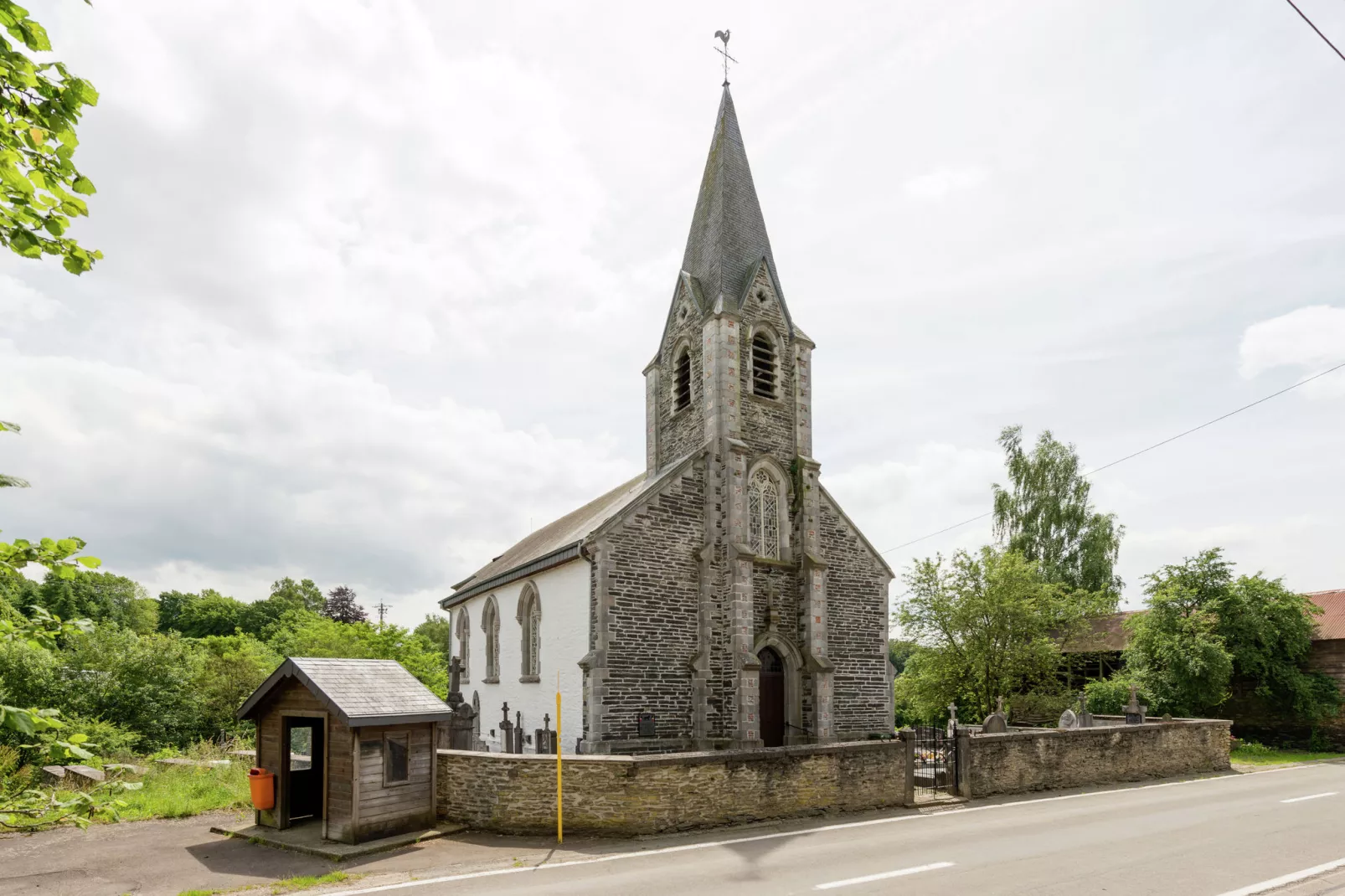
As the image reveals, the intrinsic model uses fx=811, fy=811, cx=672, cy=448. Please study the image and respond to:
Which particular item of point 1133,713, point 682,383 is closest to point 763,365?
point 682,383

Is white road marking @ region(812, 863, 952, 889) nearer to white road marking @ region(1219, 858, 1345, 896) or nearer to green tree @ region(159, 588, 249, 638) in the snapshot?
white road marking @ region(1219, 858, 1345, 896)

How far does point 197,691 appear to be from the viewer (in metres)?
28.1

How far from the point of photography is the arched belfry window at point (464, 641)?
102ft

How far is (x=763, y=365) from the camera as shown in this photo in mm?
23906

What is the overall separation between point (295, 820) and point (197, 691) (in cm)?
1684

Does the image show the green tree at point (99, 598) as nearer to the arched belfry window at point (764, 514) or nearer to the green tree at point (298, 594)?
the green tree at point (298, 594)

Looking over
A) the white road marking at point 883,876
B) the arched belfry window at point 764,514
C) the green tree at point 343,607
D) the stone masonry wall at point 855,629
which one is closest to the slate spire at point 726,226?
the arched belfry window at point 764,514

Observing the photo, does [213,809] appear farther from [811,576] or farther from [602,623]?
[811,576]

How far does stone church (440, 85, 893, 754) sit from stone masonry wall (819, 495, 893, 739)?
1.9 inches

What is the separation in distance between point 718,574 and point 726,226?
422 inches

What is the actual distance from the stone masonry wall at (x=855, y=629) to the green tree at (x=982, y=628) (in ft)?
26.2

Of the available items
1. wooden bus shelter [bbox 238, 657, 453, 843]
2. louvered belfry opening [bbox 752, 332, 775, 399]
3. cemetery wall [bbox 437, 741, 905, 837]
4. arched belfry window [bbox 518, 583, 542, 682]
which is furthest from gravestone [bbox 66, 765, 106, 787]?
louvered belfry opening [bbox 752, 332, 775, 399]

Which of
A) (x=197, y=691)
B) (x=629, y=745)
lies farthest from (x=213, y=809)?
(x=197, y=691)

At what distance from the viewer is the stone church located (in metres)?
19.8
